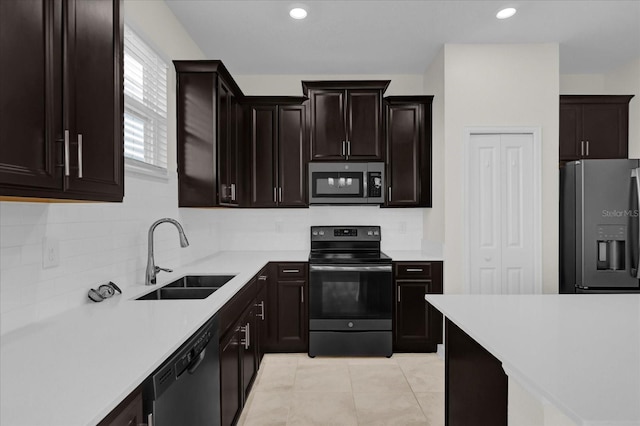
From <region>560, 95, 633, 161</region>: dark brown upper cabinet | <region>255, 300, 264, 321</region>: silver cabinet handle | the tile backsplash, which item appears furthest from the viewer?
<region>560, 95, 633, 161</region>: dark brown upper cabinet

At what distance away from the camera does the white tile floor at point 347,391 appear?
7.77 feet

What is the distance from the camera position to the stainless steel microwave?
3637 millimetres

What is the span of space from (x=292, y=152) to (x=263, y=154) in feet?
0.99

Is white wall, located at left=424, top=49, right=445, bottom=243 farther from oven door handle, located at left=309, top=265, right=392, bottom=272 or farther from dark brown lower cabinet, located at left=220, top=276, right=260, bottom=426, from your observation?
dark brown lower cabinet, located at left=220, top=276, right=260, bottom=426

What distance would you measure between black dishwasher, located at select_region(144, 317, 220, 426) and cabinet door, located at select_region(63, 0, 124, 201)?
0.65 m

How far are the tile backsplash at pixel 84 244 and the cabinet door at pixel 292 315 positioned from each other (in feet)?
2.82

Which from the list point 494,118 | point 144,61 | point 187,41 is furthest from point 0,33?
point 494,118

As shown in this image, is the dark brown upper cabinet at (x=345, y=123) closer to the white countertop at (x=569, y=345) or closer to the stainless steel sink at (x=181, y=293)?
→ the stainless steel sink at (x=181, y=293)

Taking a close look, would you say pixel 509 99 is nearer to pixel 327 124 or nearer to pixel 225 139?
pixel 327 124

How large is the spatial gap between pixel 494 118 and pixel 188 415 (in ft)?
10.9

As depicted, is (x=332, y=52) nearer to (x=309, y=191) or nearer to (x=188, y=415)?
(x=309, y=191)

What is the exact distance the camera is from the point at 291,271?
3395 millimetres

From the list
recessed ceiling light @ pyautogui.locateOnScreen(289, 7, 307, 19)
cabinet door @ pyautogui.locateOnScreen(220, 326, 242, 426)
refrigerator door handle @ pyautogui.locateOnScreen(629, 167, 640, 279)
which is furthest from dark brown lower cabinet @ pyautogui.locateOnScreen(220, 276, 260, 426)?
refrigerator door handle @ pyautogui.locateOnScreen(629, 167, 640, 279)

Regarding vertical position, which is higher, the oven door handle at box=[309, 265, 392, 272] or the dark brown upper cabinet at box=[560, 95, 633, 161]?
the dark brown upper cabinet at box=[560, 95, 633, 161]
